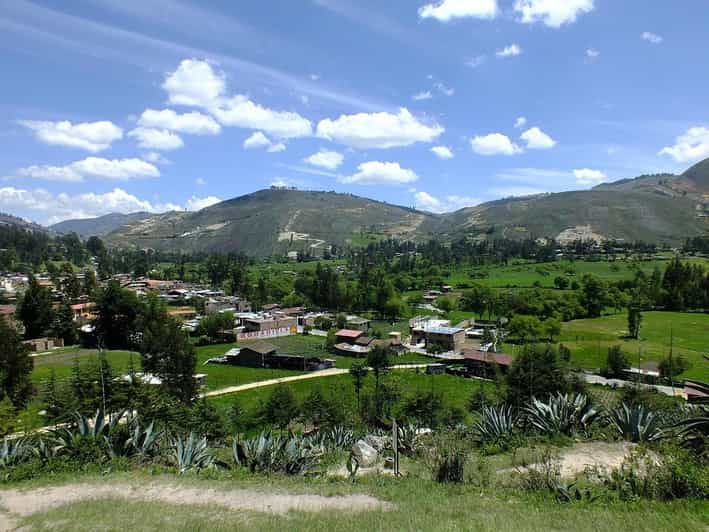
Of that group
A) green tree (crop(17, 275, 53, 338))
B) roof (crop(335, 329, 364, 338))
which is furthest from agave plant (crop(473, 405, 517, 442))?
green tree (crop(17, 275, 53, 338))

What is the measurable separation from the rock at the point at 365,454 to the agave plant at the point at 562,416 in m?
4.39

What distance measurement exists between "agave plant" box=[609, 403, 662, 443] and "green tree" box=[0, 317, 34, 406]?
31.1 m

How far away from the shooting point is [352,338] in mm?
57719

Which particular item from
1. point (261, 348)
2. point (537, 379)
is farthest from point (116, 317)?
point (537, 379)

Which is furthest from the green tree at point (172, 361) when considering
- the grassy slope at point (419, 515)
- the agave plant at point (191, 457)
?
the grassy slope at point (419, 515)

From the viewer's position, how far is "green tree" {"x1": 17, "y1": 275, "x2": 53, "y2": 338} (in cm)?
5512

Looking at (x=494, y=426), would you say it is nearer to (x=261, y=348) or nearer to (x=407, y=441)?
(x=407, y=441)

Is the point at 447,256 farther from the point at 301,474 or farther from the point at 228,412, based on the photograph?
the point at 301,474

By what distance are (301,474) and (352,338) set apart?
159ft

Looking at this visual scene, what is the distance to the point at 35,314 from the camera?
55375mm

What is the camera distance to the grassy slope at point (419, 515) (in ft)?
20.8

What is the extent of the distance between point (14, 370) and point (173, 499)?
27.7m

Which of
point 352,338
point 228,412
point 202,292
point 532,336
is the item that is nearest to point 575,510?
point 228,412

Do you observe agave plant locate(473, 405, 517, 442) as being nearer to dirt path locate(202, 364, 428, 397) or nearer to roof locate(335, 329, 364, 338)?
dirt path locate(202, 364, 428, 397)
